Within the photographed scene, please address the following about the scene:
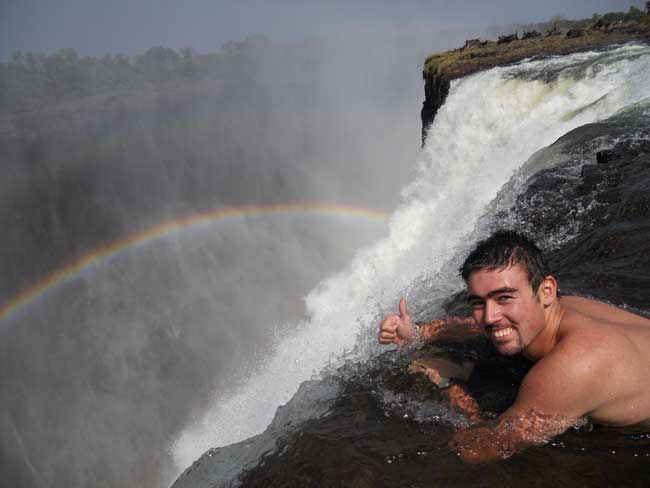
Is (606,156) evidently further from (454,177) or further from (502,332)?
(454,177)

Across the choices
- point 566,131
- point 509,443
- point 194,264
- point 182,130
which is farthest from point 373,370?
point 182,130

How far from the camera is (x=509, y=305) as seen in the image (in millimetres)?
2320

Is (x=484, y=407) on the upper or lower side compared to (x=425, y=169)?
lower

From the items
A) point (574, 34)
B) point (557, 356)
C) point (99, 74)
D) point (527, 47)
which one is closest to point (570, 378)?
point (557, 356)

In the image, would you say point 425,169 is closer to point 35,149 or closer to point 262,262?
point 262,262

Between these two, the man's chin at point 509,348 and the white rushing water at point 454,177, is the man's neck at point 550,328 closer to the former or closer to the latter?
the man's chin at point 509,348

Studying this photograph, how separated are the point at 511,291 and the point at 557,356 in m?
0.35

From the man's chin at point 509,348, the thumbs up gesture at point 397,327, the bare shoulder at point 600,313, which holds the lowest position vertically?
the bare shoulder at point 600,313

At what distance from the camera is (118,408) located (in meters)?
20.0

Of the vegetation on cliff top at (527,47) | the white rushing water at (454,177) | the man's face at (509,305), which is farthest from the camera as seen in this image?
the vegetation on cliff top at (527,47)

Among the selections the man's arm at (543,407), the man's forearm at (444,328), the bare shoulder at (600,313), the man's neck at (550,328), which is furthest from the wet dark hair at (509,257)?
the man's forearm at (444,328)

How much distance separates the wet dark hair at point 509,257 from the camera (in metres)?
2.33

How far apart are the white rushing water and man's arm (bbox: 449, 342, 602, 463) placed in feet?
10.2

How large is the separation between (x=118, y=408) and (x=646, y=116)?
2040 centimetres
